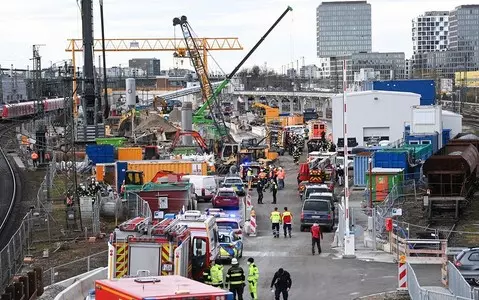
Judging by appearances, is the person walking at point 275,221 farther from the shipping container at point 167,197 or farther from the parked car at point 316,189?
the parked car at point 316,189

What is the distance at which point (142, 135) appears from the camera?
268 ft

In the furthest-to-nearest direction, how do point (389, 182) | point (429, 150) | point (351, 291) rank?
point (429, 150) → point (389, 182) → point (351, 291)

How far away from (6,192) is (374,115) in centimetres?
2554

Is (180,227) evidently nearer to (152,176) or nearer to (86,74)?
(152,176)

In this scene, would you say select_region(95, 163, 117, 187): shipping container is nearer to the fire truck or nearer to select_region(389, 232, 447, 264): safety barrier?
select_region(389, 232, 447, 264): safety barrier

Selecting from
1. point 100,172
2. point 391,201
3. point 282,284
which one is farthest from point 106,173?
point 282,284

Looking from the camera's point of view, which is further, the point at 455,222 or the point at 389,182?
the point at 389,182

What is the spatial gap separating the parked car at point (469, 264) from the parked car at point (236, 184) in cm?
2417

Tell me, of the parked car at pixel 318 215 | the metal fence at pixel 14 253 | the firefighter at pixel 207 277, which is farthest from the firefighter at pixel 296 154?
the firefighter at pixel 207 277

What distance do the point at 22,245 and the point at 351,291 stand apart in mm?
12810

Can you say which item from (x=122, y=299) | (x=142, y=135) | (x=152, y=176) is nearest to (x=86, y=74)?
(x=142, y=135)

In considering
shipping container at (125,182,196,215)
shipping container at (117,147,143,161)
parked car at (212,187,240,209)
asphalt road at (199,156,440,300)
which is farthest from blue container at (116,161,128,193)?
asphalt road at (199,156,440,300)

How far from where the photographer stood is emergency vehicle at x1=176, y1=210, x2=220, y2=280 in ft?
81.7

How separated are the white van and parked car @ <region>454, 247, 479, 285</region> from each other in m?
23.3
